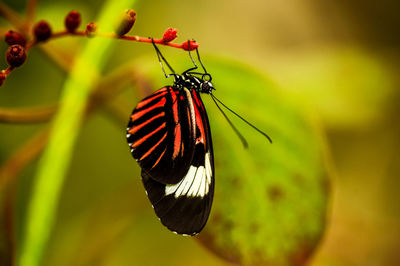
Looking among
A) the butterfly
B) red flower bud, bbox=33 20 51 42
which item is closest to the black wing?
the butterfly

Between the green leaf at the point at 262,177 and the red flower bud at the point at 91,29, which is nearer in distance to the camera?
the red flower bud at the point at 91,29

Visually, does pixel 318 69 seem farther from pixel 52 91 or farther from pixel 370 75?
pixel 52 91

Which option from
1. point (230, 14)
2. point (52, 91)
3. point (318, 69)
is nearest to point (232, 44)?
point (230, 14)

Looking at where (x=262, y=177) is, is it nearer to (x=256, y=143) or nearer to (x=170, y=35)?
(x=256, y=143)

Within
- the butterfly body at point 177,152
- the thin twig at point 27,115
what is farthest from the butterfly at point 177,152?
the thin twig at point 27,115

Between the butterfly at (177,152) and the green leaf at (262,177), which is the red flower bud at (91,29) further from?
the green leaf at (262,177)
